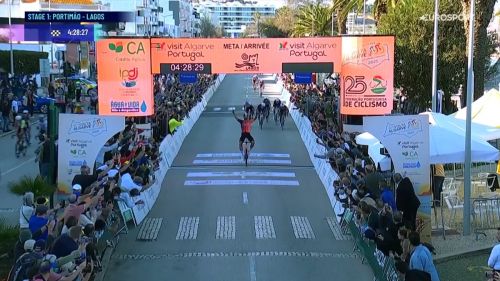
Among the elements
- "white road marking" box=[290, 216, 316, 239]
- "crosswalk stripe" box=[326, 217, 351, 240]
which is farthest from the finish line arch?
"white road marking" box=[290, 216, 316, 239]

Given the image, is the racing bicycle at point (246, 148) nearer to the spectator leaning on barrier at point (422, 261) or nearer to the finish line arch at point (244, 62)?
the finish line arch at point (244, 62)

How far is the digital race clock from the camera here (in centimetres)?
2238

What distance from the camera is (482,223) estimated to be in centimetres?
1597

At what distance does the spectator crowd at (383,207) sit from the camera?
9891 mm

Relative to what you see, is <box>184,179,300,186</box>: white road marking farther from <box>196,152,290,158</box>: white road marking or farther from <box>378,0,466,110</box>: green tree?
<box>378,0,466,110</box>: green tree

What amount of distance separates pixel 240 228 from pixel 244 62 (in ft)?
26.6

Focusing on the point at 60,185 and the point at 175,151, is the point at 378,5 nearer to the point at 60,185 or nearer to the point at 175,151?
the point at 175,151

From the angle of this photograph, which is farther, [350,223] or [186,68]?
[186,68]

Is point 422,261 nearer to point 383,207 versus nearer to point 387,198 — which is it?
point 383,207

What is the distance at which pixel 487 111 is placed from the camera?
22.3 m

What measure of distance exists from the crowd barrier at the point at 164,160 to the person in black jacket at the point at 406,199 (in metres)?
5.65

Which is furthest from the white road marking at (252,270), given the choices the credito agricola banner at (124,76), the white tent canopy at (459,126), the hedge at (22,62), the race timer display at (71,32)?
the hedge at (22,62)

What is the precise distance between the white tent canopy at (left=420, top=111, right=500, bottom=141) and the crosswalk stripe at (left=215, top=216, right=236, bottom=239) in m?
5.09

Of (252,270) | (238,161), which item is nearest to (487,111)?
(238,161)
